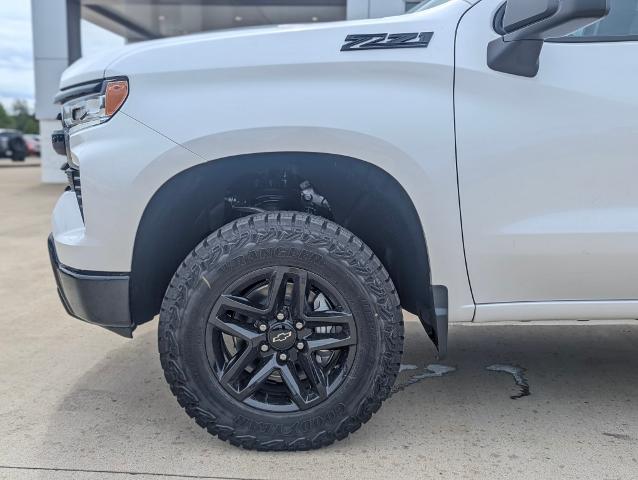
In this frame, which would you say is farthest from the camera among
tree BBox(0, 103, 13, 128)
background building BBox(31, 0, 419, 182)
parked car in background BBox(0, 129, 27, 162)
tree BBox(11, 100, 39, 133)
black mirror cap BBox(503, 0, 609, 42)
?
tree BBox(0, 103, 13, 128)

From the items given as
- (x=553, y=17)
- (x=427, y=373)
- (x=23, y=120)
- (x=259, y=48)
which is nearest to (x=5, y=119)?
(x=23, y=120)

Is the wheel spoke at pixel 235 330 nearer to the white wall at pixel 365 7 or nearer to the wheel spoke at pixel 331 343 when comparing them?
the wheel spoke at pixel 331 343

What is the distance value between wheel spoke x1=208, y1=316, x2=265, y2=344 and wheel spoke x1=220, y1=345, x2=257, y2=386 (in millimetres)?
38

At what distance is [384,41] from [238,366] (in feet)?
4.32

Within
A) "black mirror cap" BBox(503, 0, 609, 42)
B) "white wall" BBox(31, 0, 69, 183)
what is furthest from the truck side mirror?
"white wall" BBox(31, 0, 69, 183)

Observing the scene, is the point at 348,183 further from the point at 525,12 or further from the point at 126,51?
the point at 126,51

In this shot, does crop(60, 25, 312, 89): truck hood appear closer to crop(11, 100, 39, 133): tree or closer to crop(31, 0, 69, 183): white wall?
crop(31, 0, 69, 183): white wall

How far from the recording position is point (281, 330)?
2.23 meters

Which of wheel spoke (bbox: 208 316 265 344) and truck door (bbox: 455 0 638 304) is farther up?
truck door (bbox: 455 0 638 304)

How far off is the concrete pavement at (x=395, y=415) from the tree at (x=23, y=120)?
6622 centimetres

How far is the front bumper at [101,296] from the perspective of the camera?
2248 millimetres

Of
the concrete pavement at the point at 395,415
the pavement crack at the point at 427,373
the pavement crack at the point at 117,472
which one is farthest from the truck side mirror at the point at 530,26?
the pavement crack at the point at 117,472

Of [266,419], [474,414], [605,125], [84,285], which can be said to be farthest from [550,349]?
[84,285]

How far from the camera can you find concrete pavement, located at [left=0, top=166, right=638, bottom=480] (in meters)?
2.22
